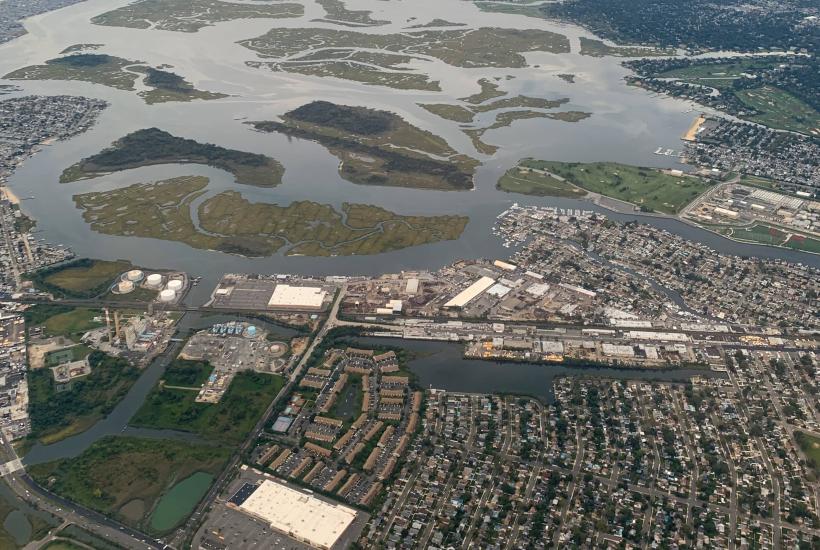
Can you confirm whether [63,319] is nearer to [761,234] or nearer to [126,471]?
[126,471]

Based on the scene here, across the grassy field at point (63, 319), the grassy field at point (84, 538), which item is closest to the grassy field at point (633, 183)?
the grassy field at point (63, 319)

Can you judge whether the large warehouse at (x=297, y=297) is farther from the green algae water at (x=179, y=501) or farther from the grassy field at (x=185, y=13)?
the grassy field at (x=185, y=13)

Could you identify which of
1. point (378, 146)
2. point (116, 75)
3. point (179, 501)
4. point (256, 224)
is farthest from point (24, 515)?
point (116, 75)

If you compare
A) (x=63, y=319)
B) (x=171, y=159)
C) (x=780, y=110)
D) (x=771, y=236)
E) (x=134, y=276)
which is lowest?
(x=771, y=236)

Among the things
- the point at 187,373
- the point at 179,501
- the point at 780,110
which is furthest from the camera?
the point at 780,110

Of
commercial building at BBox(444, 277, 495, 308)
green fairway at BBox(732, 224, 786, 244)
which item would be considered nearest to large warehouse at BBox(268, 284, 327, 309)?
commercial building at BBox(444, 277, 495, 308)

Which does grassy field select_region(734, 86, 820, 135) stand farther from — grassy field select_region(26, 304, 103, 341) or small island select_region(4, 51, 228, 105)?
grassy field select_region(26, 304, 103, 341)
